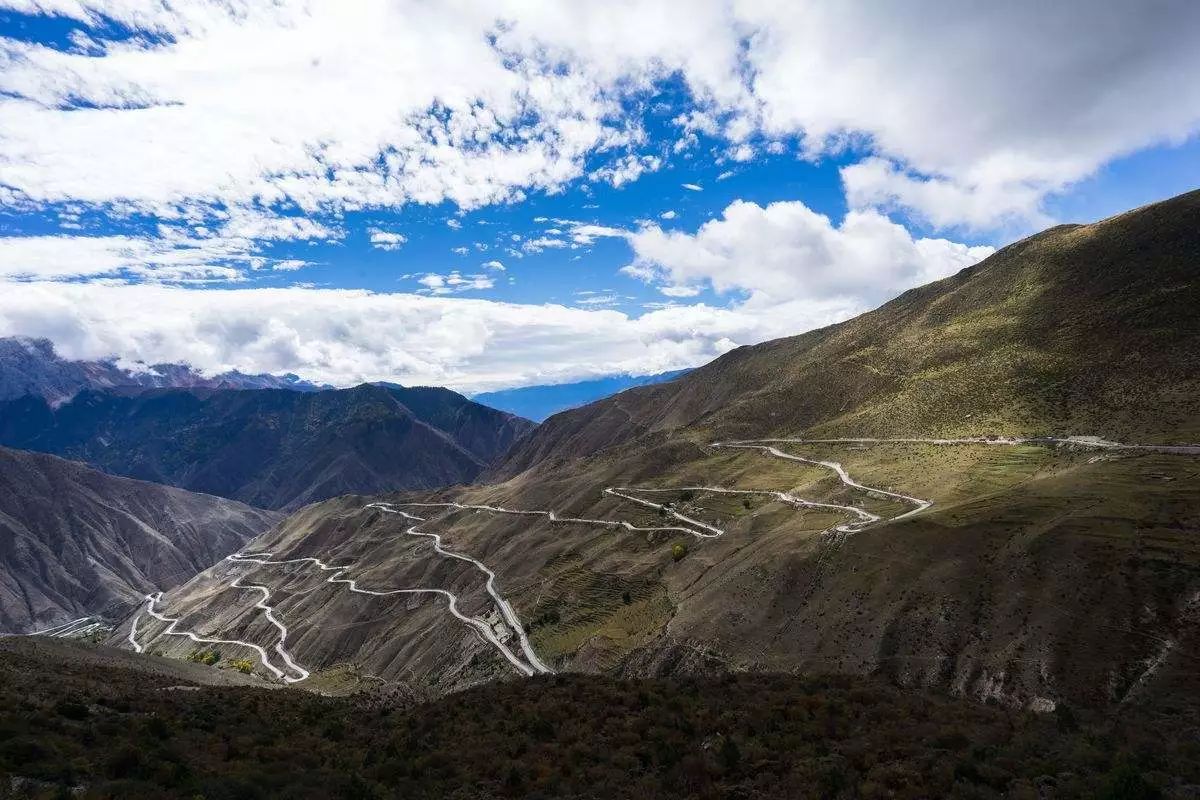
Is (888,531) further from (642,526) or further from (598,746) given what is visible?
(642,526)

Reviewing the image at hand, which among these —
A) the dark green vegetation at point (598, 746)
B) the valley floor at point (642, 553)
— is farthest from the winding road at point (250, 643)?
the dark green vegetation at point (598, 746)

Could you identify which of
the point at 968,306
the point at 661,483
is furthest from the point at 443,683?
the point at 968,306

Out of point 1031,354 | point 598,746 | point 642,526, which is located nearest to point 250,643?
point 642,526

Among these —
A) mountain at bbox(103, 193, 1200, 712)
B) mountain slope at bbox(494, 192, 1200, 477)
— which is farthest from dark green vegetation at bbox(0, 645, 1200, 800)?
mountain slope at bbox(494, 192, 1200, 477)

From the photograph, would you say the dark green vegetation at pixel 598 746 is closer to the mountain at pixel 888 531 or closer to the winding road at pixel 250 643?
the mountain at pixel 888 531

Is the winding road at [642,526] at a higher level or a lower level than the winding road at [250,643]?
higher

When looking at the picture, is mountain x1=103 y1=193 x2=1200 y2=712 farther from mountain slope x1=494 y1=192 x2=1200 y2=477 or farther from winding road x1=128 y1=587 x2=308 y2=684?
winding road x1=128 y1=587 x2=308 y2=684

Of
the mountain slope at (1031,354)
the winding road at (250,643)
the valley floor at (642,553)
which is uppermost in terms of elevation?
the mountain slope at (1031,354)
